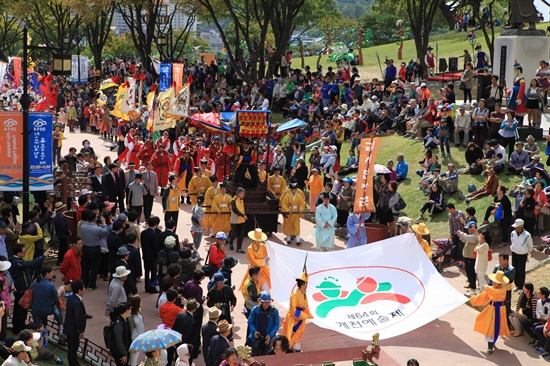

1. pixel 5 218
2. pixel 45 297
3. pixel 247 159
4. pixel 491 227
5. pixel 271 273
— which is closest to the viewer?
pixel 45 297

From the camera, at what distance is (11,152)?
15.9m

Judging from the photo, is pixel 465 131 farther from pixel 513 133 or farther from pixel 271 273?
pixel 271 273

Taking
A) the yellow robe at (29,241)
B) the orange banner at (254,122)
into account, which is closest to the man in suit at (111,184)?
the orange banner at (254,122)

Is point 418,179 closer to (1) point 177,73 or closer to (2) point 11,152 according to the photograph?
(1) point 177,73

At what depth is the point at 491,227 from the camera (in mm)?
18078

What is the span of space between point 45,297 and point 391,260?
5320mm

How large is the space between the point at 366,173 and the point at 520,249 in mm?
3015

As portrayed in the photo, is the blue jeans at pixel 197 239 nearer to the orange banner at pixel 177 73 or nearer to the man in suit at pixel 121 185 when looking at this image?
the man in suit at pixel 121 185

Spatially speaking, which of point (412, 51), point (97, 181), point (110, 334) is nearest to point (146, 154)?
point (97, 181)

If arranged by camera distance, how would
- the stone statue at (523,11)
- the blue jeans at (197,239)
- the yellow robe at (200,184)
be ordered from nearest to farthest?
the blue jeans at (197,239), the yellow robe at (200,184), the stone statue at (523,11)

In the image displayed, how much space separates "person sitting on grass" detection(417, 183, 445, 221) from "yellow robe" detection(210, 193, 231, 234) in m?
4.30

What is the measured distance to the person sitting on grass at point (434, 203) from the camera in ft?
64.5

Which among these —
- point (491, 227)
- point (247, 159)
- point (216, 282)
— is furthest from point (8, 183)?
point (491, 227)

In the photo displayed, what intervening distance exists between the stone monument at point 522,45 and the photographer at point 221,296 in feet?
56.5
